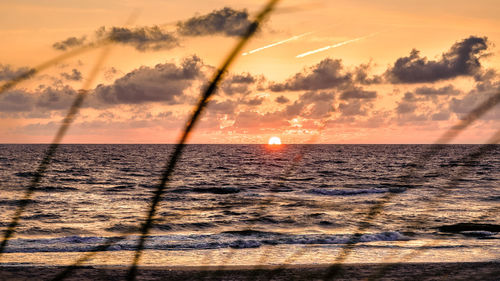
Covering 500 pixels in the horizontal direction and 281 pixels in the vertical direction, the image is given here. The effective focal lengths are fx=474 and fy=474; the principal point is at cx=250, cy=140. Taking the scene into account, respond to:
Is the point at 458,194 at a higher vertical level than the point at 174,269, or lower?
lower

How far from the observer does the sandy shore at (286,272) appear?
456 inches

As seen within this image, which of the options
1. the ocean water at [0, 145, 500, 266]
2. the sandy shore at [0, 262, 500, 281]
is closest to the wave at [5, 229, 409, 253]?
the ocean water at [0, 145, 500, 266]

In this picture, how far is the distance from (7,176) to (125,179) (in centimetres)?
1549

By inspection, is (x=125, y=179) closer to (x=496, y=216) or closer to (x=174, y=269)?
(x=496, y=216)

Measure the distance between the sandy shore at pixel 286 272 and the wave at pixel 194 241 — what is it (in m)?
4.65

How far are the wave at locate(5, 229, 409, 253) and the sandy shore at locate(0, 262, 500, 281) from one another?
15.2ft

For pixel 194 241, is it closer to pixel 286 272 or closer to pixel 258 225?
pixel 258 225

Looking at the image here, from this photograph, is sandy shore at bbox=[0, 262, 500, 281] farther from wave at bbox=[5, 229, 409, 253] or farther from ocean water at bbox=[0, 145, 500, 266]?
wave at bbox=[5, 229, 409, 253]

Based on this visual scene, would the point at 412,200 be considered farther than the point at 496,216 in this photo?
Yes

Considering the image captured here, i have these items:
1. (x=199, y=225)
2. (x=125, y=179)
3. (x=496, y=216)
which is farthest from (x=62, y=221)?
(x=125, y=179)

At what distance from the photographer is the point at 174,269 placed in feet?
43.2

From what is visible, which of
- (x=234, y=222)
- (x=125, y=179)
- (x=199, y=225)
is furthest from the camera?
(x=125, y=179)

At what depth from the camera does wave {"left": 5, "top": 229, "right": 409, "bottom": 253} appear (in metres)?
18.2

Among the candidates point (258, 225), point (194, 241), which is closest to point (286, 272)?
point (194, 241)
